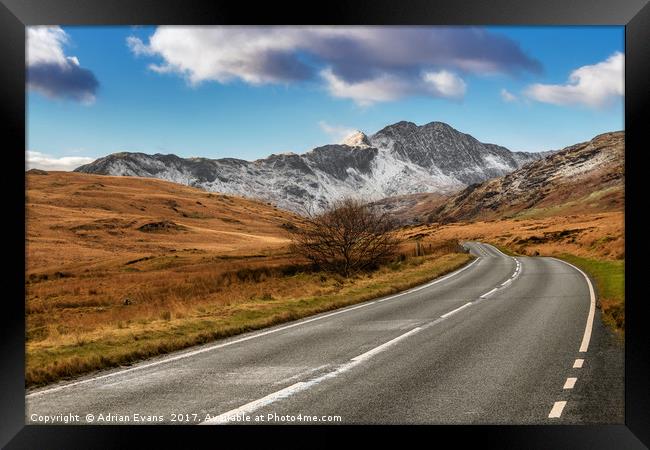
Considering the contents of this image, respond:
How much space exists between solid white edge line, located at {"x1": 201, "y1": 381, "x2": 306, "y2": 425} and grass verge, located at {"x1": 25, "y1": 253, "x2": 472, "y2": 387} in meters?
3.71

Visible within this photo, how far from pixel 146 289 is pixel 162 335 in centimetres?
2168

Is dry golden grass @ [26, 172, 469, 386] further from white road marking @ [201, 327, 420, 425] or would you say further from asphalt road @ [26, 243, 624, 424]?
white road marking @ [201, 327, 420, 425]

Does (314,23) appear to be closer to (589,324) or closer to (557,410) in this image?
(557,410)

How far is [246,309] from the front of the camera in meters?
17.2

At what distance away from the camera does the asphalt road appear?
6.59 m

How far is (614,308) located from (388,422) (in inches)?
488

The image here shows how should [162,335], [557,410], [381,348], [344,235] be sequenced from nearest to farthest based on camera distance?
[557,410], [381,348], [162,335], [344,235]

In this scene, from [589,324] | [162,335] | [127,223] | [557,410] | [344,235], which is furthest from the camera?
[127,223]

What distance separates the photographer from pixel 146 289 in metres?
32.9

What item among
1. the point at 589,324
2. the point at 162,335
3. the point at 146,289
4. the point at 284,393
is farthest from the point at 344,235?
the point at 284,393

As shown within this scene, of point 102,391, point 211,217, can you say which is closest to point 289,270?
point 102,391

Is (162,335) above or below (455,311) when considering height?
above

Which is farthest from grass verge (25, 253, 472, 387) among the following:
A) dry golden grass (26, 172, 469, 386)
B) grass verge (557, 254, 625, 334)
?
grass verge (557, 254, 625, 334)

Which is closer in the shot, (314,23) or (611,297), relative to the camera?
(314,23)
